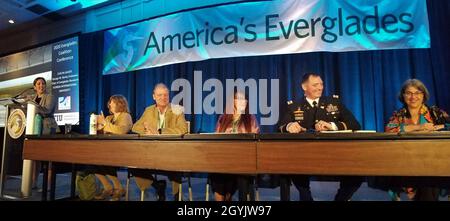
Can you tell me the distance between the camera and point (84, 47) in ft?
15.9

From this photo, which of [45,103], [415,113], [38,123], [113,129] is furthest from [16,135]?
[415,113]

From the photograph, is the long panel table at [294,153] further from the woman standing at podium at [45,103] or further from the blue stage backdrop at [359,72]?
the blue stage backdrop at [359,72]

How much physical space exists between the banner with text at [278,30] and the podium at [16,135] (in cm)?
159

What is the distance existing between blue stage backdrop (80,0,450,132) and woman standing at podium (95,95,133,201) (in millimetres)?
1326

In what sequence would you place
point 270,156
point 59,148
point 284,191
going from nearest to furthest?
point 270,156, point 284,191, point 59,148

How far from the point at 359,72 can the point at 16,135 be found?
3.75 metres

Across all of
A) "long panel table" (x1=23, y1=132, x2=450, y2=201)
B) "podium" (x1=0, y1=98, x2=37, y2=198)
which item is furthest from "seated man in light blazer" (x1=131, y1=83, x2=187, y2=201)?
"podium" (x1=0, y1=98, x2=37, y2=198)

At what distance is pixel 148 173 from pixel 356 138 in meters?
1.55

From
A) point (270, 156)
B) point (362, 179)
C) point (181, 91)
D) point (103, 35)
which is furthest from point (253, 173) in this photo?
point (103, 35)

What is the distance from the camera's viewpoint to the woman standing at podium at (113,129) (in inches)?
98.4

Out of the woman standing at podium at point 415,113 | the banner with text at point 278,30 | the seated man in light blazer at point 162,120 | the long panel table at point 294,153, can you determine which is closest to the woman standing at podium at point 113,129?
the seated man in light blazer at point 162,120

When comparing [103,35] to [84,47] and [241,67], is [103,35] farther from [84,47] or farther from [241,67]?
[241,67]

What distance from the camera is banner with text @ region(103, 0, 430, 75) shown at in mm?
2928

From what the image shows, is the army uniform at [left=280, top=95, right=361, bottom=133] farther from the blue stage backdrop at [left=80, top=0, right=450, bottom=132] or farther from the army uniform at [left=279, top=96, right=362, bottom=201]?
the blue stage backdrop at [left=80, top=0, right=450, bottom=132]
